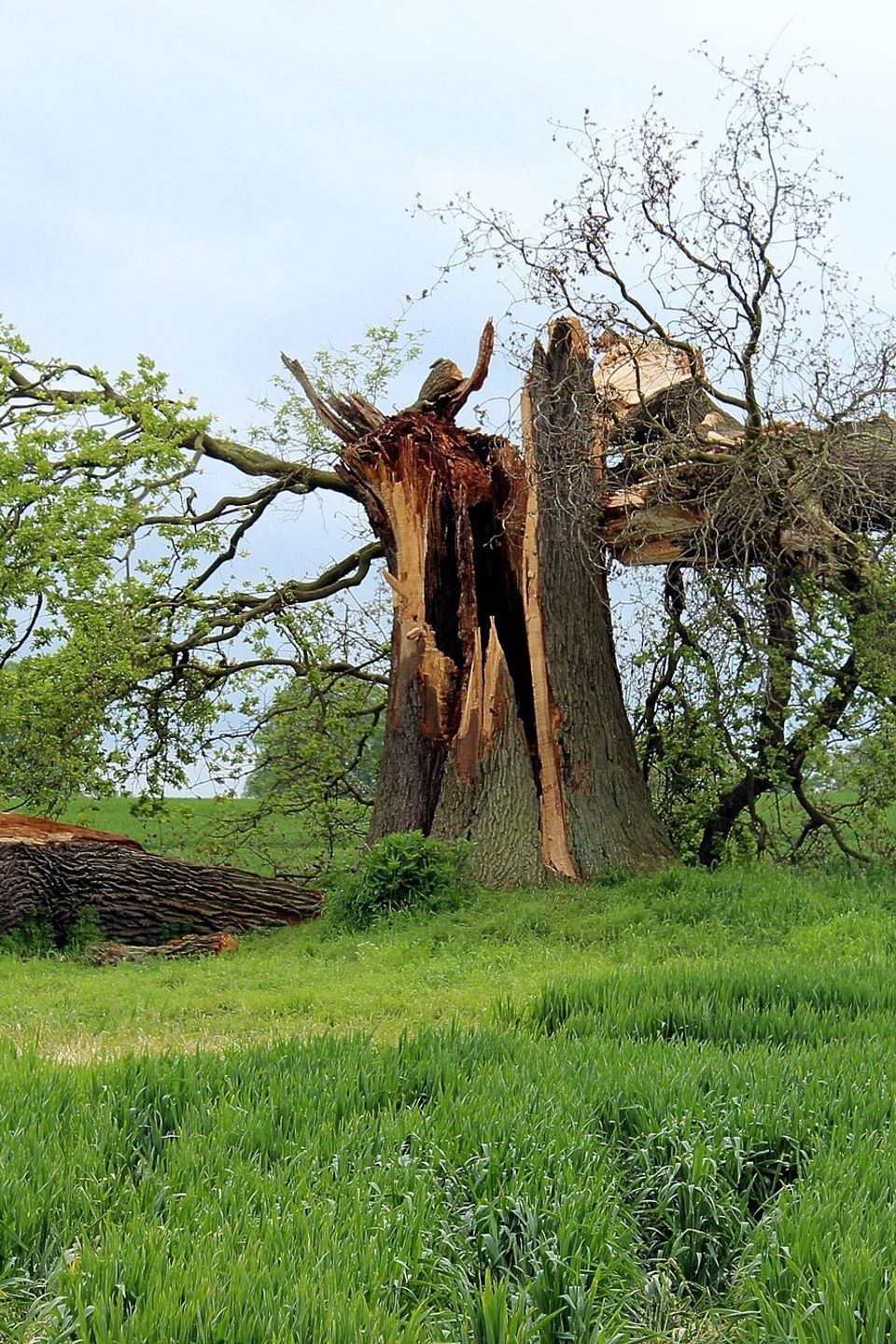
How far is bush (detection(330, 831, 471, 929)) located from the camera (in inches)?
432

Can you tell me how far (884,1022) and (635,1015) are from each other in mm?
1130

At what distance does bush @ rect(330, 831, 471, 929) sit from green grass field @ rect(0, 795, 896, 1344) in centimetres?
434

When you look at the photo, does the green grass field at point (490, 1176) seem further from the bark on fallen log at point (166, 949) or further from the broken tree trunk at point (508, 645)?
the broken tree trunk at point (508, 645)

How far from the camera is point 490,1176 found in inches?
147

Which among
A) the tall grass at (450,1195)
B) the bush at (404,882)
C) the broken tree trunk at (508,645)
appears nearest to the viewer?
the tall grass at (450,1195)

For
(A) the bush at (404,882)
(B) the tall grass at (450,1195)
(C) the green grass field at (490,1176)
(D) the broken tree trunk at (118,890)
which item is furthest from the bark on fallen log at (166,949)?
(B) the tall grass at (450,1195)

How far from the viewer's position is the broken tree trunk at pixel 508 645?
11.8 metres

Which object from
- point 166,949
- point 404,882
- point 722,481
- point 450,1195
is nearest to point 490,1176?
point 450,1195

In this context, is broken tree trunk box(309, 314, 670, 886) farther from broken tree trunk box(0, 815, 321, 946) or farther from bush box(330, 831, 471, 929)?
broken tree trunk box(0, 815, 321, 946)

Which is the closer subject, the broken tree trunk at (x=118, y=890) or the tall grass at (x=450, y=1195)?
the tall grass at (x=450, y=1195)

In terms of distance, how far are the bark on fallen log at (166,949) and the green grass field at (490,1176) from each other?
4.51 m

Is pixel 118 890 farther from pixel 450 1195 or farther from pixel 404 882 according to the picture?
pixel 450 1195

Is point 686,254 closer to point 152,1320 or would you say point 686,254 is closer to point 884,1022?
point 884,1022

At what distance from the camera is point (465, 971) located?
8555 millimetres
